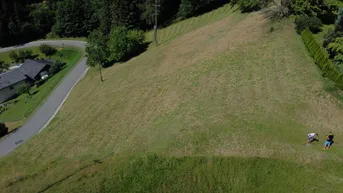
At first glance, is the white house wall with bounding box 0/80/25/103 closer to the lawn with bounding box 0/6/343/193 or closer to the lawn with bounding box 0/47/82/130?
the lawn with bounding box 0/47/82/130

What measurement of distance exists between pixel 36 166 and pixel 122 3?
5727 centimetres

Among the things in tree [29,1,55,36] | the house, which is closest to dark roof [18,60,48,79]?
the house

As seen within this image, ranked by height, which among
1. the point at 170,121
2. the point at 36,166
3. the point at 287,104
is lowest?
the point at 36,166

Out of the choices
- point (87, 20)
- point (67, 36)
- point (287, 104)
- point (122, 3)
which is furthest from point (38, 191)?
point (67, 36)

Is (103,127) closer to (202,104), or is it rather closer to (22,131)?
(202,104)

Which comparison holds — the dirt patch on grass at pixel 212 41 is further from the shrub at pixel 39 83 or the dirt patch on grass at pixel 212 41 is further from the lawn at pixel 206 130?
the shrub at pixel 39 83

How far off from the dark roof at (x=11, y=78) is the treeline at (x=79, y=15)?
80.1ft

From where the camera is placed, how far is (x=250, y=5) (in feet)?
182

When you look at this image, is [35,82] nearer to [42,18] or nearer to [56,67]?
[56,67]

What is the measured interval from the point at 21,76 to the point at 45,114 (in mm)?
36527

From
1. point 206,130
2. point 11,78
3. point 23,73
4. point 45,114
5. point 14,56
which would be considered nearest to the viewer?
point 206,130

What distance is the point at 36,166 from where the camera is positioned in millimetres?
32812

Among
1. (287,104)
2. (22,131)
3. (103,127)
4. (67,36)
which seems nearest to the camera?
(287,104)

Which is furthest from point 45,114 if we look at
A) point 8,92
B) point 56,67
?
point 56,67
